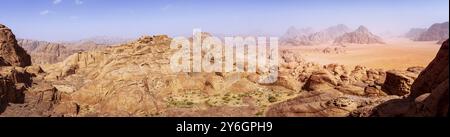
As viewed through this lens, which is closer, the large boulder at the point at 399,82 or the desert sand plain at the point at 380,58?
the large boulder at the point at 399,82

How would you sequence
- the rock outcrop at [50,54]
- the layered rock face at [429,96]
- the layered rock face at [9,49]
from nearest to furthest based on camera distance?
the layered rock face at [429,96]
the layered rock face at [9,49]
the rock outcrop at [50,54]

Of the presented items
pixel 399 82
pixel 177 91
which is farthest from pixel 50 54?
pixel 399 82

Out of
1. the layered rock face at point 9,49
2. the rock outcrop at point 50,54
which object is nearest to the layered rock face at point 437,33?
the rock outcrop at point 50,54

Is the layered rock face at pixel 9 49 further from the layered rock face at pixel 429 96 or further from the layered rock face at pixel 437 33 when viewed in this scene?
the layered rock face at pixel 437 33

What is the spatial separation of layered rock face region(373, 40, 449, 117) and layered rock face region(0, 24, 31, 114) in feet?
82.5

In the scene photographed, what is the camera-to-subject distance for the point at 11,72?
3444cm

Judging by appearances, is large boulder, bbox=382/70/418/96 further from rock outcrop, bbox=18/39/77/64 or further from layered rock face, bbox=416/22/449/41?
layered rock face, bbox=416/22/449/41

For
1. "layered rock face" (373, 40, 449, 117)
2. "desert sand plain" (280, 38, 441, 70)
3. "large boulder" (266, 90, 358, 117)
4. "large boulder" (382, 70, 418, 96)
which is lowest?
"desert sand plain" (280, 38, 441, 70)

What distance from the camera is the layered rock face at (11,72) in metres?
29.4

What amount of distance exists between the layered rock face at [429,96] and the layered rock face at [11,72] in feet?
82.5

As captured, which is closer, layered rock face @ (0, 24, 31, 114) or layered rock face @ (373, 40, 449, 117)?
layered rock face @ (373, 40, 449, 117)

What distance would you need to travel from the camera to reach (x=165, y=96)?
36719 millimetres

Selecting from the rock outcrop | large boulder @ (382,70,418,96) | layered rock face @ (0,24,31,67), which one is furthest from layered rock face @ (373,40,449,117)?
the rock outcrop

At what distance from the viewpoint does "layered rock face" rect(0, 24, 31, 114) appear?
29.4 metres
